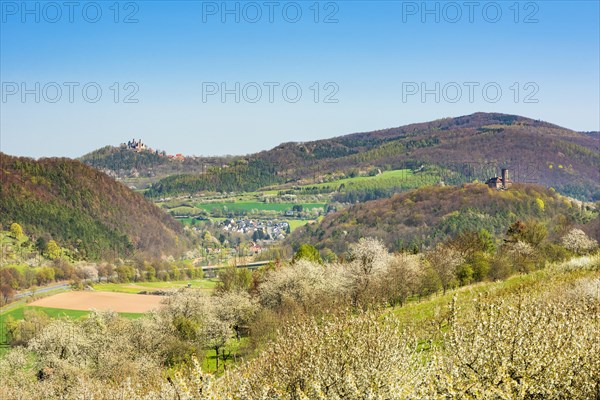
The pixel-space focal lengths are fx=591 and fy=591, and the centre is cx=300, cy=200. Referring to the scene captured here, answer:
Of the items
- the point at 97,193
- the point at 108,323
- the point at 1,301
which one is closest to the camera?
the point at 108,323

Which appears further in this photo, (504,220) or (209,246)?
(209,246)

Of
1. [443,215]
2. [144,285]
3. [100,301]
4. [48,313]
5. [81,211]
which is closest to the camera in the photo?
[48,313]

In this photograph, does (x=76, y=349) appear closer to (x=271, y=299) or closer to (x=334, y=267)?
(x=271, y=299)

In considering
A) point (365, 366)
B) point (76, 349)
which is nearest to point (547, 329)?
point (365, 366)

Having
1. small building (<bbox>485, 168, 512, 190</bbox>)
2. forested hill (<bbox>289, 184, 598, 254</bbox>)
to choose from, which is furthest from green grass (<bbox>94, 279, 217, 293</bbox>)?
small building (<bbox>485, 168, 512, 190</bbox>)

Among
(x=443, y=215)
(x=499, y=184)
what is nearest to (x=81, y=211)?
(x=443, y=215)

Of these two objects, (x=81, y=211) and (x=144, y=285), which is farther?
(x=81, y=211)

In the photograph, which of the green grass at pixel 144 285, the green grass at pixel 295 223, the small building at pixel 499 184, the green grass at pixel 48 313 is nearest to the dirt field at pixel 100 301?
the green grass at pixel 48 313

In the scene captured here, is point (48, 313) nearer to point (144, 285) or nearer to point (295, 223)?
point (144, 285)

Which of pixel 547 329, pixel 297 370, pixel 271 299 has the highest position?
pixel 547 329
